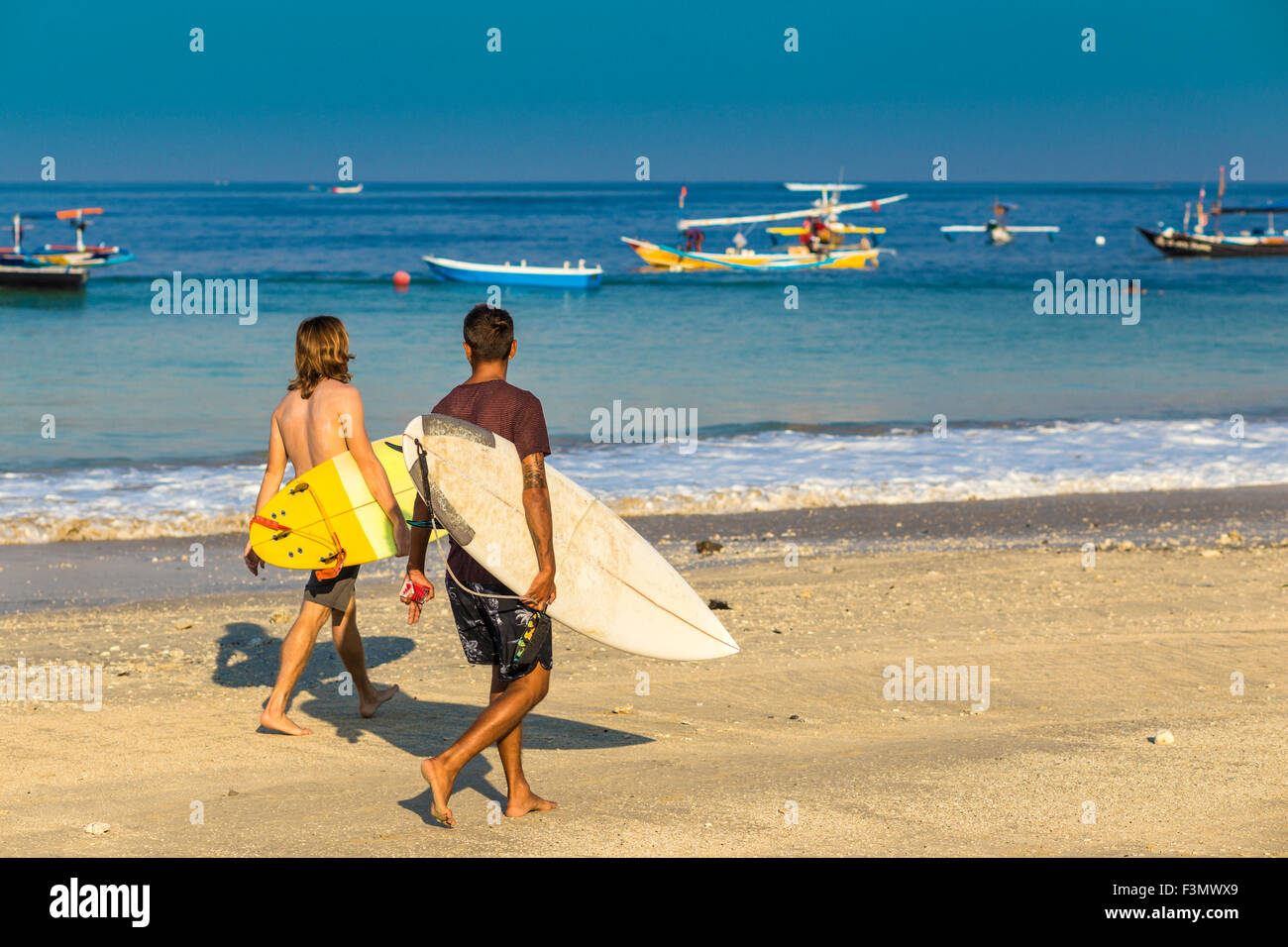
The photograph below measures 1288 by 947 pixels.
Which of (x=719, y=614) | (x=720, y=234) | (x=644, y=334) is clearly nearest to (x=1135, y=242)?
(x=720, y=234)

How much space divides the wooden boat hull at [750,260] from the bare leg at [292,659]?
4187cm

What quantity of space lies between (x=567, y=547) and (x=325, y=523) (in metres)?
1.02

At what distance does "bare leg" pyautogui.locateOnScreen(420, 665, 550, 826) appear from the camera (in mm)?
3650

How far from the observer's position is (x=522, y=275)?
38312 mm

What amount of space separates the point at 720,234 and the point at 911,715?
304ft

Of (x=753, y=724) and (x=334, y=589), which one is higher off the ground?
(x=334, y=589)

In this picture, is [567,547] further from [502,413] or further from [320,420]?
[320,420]

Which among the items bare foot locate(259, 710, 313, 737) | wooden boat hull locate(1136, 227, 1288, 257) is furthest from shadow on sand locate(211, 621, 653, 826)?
wooden boat hull locate(1136, 227, 1288, 257)

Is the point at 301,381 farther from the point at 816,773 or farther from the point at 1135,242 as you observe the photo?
the point at 1135,242

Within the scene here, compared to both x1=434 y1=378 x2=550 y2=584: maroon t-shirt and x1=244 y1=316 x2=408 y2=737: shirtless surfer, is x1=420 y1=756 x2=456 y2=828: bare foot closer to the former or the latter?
x1=434 y1=378 x2=550 y2=584: maroon t-shirt

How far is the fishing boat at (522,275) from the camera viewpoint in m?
37.2

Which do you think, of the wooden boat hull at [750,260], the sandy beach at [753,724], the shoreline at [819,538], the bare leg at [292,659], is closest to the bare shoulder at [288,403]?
the bare leg at [292,659]

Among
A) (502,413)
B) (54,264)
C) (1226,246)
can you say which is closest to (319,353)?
(502,413)

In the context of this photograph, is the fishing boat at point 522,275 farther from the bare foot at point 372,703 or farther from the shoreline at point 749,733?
the bare foot at point 372,703
